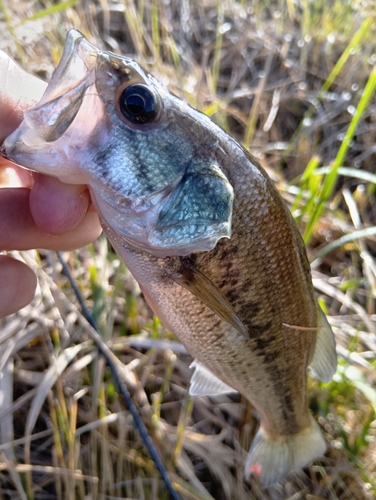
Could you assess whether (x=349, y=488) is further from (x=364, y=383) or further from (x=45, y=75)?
(x=45, y=75)

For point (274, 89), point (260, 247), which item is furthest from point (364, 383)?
point (274, 89)

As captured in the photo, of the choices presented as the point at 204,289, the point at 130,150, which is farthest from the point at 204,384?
the point at 130,150

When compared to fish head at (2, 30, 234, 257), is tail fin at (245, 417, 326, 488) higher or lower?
lower

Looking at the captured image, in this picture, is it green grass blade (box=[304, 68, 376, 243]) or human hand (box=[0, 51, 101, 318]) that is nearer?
human hand (box=[0, 51, 101, 318])

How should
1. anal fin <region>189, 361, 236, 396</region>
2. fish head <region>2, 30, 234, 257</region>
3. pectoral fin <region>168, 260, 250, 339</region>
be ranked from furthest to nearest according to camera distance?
anal fin <region>189, 361, 236, 396</region> < pectoral fin <region>168, 260, 250, 339</region> < fish head <region>2, 30, 234, 257</region>

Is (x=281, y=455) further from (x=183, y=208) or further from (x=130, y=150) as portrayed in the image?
(x=130, y=150)

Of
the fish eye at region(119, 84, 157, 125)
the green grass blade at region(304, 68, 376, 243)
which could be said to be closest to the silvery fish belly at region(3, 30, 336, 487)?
the fish eye at region(119, 84, 157, 125)

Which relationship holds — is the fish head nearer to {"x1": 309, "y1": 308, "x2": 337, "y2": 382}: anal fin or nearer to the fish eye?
the fish eye
